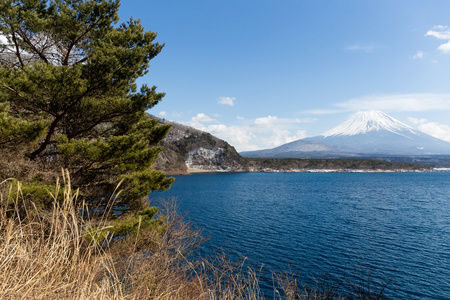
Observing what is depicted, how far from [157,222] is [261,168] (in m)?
151

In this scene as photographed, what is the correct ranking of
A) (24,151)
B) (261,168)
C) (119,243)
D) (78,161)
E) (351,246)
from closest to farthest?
(24,151) < (78,161) < (119,243) < (351,246) < (261,168)

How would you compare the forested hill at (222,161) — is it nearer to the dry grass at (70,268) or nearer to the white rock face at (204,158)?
the white rock face at (204,158)

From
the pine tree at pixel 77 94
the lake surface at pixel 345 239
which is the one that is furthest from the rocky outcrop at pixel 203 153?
the pine tree at pixel 77 94

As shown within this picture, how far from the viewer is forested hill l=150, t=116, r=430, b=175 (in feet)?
495

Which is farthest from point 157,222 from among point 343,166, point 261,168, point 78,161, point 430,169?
point 430,169

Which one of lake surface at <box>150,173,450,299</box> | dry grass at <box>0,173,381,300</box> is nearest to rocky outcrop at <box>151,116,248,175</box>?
lake surface at <box>150,173,450,299</box>

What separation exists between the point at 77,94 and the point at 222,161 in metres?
146

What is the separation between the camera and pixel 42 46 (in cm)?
1120

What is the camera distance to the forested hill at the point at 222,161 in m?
151

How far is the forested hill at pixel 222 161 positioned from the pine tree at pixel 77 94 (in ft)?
424

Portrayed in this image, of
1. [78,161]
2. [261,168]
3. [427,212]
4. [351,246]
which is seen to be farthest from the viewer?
[261,168]

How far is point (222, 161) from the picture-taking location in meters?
155

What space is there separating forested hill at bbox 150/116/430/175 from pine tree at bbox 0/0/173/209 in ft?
424

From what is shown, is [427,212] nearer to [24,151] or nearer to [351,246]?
[351,246]
